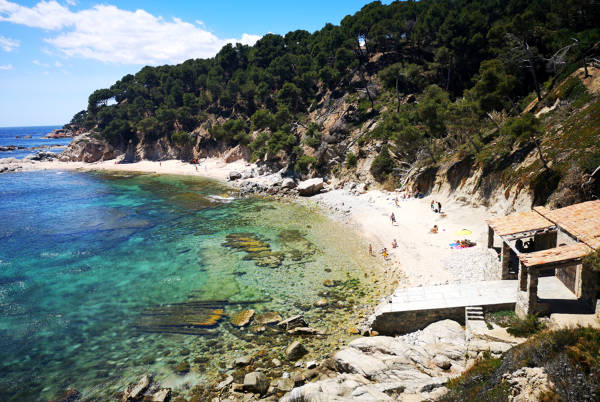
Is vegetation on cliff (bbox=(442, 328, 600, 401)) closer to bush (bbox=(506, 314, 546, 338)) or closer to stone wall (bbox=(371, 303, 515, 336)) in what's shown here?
bush (bbox=(506, 314, 546, 338))

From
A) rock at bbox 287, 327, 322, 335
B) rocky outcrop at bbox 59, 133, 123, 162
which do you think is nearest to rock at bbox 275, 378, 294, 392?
rock at bbox 287, 327, 322, 335

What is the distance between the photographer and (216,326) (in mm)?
19250

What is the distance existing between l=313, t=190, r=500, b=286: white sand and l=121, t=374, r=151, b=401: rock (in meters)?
16.2

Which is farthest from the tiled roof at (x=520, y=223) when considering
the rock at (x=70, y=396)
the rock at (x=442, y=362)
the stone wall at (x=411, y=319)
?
the rock at (x=70, y=396)

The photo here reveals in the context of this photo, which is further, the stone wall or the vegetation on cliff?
the stone wall

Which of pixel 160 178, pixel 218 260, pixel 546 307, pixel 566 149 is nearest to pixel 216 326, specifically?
pixel 218 260

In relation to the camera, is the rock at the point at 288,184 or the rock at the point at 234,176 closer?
the rock at the point at 288,184

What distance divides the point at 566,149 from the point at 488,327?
17433mm

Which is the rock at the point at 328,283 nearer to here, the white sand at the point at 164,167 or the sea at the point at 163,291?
the sea at the point at 163,291

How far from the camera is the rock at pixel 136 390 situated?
47.5ft

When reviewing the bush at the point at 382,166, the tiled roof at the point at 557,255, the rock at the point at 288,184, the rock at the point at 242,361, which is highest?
the bush at the point at 382,166

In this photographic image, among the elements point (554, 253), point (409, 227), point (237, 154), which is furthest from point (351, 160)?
point (554, 253)

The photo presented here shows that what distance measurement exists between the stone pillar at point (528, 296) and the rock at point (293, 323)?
35.8 ft

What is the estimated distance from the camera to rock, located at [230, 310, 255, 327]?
19.4 metres
